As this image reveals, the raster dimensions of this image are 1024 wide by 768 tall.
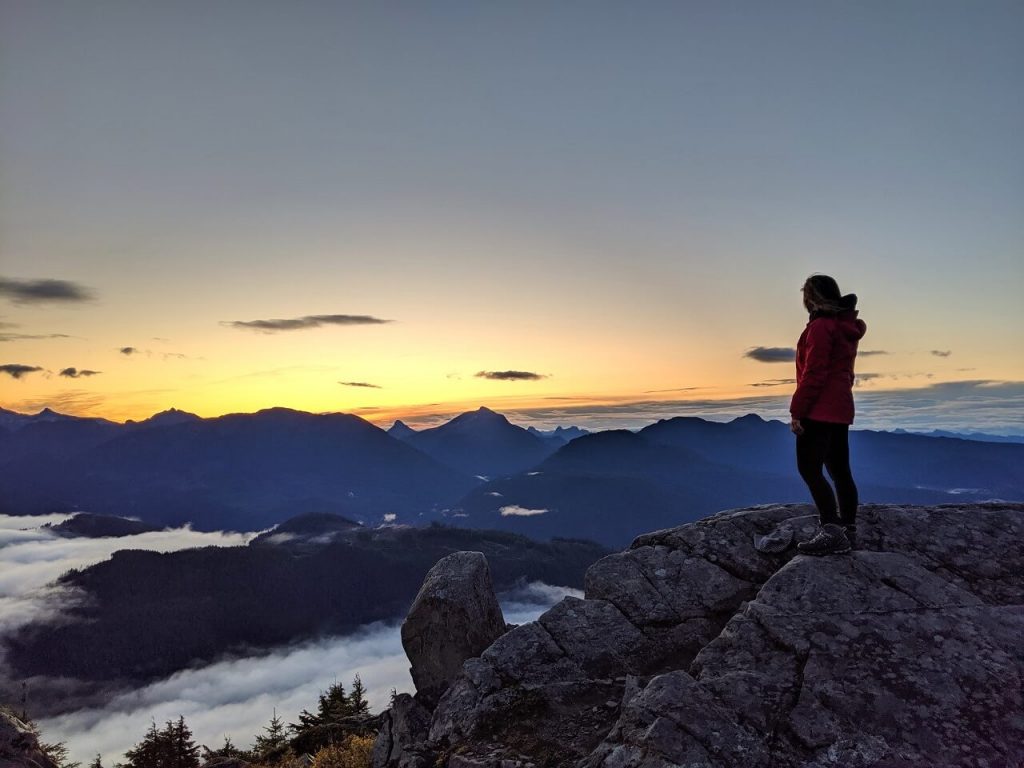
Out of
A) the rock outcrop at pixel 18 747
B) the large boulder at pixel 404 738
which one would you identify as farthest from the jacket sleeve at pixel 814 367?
the rock outcrop at pixel 18 747

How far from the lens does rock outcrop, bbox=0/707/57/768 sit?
1181 cm

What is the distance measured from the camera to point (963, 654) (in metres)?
8.33

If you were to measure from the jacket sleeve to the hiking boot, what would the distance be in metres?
2.43

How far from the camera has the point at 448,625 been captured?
63.3 ft

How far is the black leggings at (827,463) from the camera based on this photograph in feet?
36.1

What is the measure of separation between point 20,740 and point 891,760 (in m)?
17.3

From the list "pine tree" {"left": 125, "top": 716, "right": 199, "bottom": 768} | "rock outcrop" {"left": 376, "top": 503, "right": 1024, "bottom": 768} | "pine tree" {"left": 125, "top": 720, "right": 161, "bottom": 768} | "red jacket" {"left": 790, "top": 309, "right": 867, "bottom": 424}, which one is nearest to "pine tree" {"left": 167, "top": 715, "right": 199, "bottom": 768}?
"pine tree" {"left": 125, "top": 716, "right": 199, "bottom": 768}

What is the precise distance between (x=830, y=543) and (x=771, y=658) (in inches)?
134

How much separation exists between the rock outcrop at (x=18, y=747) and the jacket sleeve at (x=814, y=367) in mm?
18114

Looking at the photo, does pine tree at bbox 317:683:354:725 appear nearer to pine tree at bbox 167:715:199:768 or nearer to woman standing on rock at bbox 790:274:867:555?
pine tree at bbox 167:715:199:768

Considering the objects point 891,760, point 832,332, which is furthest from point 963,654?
point 832,332

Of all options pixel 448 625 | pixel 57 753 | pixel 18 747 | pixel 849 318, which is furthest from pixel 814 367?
pixel 57 753

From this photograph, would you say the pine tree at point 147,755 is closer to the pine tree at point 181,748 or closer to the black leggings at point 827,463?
the pine tree at point 181,748

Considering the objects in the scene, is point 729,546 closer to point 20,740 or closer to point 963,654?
point 963,654
